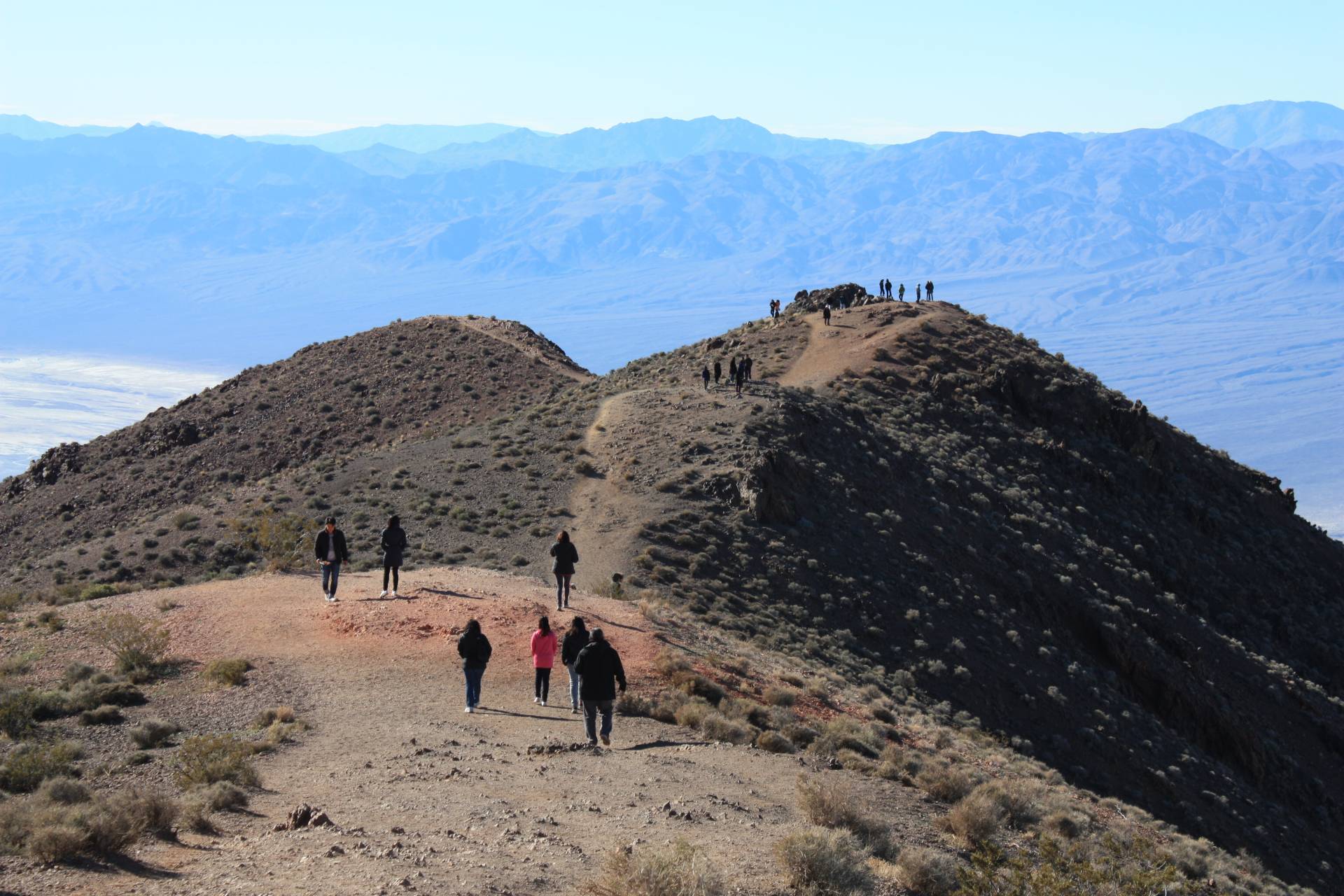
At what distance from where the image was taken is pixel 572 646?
1554 centimetres

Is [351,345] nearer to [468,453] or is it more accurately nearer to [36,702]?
[468,453]

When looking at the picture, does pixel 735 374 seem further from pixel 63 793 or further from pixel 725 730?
pixel 63 793

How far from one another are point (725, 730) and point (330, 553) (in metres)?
7.95

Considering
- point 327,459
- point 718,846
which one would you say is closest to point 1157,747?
point 718,846

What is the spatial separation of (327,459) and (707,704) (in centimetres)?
2648

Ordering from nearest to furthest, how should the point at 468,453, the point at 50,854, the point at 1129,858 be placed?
the point at 50,854 → the point at 1129,858 → the point at 468,453

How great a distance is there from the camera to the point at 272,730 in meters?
14.1

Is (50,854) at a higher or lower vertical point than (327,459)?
lower

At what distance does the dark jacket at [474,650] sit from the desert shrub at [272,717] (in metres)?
2.10

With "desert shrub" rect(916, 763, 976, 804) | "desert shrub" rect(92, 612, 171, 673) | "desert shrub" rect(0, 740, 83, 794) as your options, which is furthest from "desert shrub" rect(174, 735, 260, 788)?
"desert shrub" rect(916, 763, 976, 804)

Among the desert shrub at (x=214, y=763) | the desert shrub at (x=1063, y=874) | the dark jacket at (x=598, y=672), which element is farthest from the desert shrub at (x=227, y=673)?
the desert shrub at (x=1063, y=874)

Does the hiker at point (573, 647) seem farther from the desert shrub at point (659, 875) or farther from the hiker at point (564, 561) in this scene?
the desert shrub at point (659, 875)

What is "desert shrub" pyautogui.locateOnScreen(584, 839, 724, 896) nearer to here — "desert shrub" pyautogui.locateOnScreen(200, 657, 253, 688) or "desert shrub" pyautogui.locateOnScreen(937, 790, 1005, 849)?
"desert shrub" pyautogui.locateOnScreen(937, 790, 1005, 849)

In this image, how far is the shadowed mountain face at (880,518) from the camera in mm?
26172
